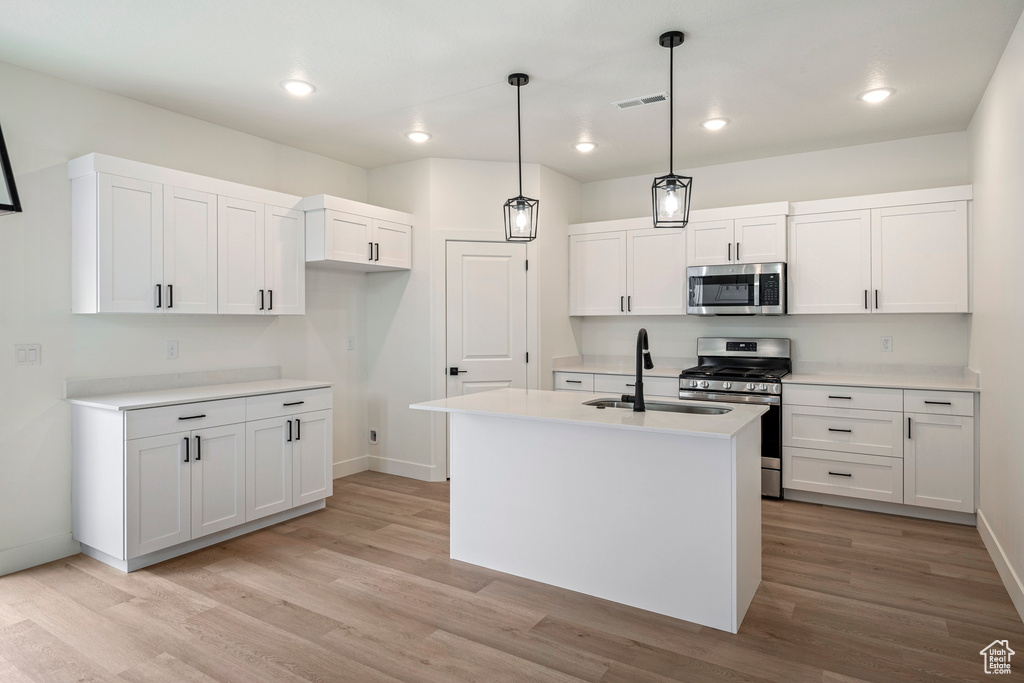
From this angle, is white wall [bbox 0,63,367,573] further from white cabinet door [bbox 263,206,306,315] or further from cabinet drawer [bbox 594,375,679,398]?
cabinet drawer [bbox 594,375,679,398]

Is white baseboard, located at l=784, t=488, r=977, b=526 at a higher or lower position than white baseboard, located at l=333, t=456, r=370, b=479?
lower

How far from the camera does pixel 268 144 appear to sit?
14.5ft

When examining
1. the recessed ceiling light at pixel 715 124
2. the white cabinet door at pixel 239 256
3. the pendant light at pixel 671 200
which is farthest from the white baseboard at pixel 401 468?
the recessed ceiling light at pixel 715 124

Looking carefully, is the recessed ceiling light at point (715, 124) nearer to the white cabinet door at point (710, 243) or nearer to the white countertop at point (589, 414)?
the white cabinet door at point (710, 243)

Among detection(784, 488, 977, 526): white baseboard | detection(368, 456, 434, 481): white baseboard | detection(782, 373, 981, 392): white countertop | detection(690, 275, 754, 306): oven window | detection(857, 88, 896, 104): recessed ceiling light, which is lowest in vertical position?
detection(784, 488, 977, 526): white baseboard

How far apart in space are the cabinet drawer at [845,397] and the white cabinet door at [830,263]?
62 cm

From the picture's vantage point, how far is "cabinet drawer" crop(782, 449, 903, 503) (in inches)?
157

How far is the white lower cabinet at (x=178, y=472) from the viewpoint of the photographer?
3064 millimetres

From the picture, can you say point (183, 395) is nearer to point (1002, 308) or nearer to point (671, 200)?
point (671, 200)

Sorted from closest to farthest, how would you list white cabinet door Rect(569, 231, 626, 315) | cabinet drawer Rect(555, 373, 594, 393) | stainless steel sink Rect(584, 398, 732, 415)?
1. stainless steel sink Rect(584, 398, 732, 415)
2. cabinet drawer Rect(555, 373, 594, 393)
3. white cabinet door Rect(569, 231, 626, 315)

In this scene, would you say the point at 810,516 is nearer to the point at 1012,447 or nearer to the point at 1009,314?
the point at 1012,447

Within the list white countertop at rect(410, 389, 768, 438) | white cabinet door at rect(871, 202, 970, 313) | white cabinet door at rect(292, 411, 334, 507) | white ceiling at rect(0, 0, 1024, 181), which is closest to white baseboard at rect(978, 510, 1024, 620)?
white countertop at rect(410, 389, 768, 438)

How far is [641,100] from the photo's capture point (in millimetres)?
3648

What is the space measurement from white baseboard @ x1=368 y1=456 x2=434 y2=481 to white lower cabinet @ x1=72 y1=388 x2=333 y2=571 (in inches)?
47.9
